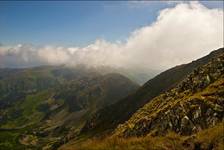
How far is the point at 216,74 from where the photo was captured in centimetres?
17188

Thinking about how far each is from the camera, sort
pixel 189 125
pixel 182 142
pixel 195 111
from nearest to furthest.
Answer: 1. pixel 182 142
2. pixel 189 125
3. pixel 195 111

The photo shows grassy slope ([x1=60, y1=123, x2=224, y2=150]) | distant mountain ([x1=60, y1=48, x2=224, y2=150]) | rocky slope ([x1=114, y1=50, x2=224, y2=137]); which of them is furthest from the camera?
rocky slope ([x1=114, y1=50, x2=224, y2=137])

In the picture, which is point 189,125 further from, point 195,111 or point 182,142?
point 182,142

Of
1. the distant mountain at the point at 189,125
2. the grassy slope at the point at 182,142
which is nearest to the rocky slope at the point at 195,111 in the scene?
the distant mountain at the point at 189,125

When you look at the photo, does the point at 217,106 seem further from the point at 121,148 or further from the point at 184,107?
the point at 121,148

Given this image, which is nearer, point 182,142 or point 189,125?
point 182,142

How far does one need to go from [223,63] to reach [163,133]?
63286 millimetres

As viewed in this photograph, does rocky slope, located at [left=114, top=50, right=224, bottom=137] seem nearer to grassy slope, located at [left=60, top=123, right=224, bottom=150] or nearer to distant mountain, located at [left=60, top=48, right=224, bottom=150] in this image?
distant mountain, located at [left=60, top=48, right=224, bottom=150]

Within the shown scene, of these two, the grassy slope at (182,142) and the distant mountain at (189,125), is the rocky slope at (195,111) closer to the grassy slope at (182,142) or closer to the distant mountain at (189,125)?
the distant mountain at (189,125)

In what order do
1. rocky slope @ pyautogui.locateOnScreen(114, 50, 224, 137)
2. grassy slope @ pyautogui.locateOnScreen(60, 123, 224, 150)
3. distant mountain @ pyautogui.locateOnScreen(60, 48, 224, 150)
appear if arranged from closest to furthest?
1. grassy slope @ pyautogui.locateOnScreen(60, 123, 224, 150)
2. distant mountain @ pyautogui.locateOnScreen(60, 48, 224, 150)
3. rocky slope @ pyautogui.locateOnScreen(114, 50, 224, 137)

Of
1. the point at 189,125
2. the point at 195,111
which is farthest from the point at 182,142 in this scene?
the point at 195,111

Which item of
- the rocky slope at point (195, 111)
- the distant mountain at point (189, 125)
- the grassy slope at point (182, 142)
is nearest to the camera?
the grassy slope at point (182, 142)

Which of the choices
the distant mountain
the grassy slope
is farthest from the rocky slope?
the grassy slope

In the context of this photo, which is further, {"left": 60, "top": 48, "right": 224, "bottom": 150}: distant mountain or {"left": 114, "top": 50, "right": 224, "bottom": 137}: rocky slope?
{"left": 114, "top": 50, "right": 224, "bottom": 137}: rocky slope
